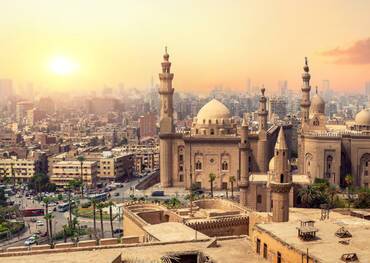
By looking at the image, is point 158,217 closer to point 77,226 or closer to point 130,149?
point 77,226

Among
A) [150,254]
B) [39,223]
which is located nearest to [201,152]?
[39,223]

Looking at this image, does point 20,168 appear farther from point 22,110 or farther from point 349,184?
point 22,110

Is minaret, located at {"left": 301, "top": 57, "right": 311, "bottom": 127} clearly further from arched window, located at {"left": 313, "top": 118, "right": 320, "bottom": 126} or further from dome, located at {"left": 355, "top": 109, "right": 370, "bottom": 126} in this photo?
dome, located at {"left": 355, "top": 109, "right": 370, "bottom": 126}

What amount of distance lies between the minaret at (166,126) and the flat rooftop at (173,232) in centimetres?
2307

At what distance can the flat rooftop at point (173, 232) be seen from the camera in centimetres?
2148

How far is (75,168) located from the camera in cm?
5766

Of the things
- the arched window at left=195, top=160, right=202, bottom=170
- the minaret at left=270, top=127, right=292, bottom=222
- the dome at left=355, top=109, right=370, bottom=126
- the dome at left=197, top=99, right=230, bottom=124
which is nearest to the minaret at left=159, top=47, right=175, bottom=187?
the arched window at left=195, top=160, right=202, bottom=170

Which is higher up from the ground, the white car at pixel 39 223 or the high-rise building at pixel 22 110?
the high-rise building at pixel 22 110

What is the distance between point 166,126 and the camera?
156ft

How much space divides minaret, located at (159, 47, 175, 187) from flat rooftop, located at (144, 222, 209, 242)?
75.7ft

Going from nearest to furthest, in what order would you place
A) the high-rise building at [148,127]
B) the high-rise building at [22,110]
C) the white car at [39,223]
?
the white car at [39,223] < the high-rise building at [148,127] < the high-rise building at [22,110]

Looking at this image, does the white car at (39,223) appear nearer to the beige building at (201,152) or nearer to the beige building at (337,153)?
the beige building at (201,152)

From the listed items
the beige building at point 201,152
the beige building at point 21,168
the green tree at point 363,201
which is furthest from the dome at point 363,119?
the beige building at point 21,168

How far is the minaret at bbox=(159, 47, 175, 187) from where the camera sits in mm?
47469
